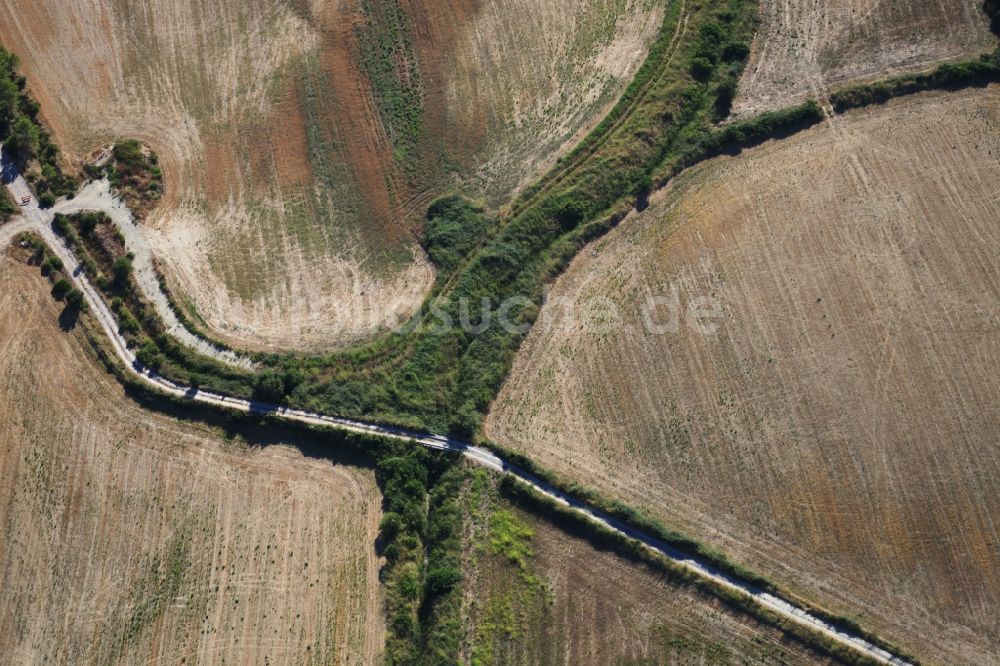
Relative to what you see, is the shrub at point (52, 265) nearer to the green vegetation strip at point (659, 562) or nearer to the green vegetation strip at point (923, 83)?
the green vegetation strip at point (659, 562)

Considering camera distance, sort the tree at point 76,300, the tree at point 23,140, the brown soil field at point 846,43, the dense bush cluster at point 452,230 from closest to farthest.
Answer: the tree at point 76,300
the dense bush cluster at point 452,230
the tree at point 23,140
the brown soil field at point 846,43

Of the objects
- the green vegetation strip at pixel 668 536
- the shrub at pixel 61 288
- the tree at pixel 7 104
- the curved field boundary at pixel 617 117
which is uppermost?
the curved field boundary at pixel 617 117

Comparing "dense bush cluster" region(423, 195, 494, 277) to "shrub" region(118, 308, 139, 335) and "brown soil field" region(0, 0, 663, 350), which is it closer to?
"brown soil field" region(0, 0, 663, 350)

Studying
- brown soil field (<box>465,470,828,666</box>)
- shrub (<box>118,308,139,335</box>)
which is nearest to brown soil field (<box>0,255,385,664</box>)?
shrub (<box>118,308,139,335</box>)

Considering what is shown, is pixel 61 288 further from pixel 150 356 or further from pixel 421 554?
pixel 421 554

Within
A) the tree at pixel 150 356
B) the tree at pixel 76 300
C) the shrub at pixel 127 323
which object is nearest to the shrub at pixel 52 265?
the tree at pixel 76 300
